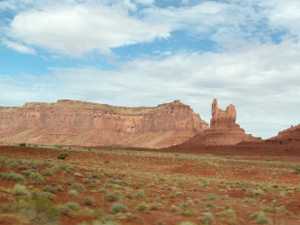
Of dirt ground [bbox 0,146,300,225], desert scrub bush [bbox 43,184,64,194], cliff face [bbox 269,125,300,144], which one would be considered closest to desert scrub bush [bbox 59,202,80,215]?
dirt ground [bbox 0,146,300,225]

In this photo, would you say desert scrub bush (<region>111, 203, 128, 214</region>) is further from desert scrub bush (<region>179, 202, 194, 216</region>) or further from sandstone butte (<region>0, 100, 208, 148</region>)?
sandstone butte (<region>0, 100, 208, 148</region>)

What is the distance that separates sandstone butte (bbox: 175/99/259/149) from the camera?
12475 cm

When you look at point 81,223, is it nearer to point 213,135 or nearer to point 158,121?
point 213,135

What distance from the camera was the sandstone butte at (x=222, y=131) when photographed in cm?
12475

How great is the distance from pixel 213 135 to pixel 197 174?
9185 cm

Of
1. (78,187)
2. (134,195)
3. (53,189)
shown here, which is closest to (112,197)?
(134,195)

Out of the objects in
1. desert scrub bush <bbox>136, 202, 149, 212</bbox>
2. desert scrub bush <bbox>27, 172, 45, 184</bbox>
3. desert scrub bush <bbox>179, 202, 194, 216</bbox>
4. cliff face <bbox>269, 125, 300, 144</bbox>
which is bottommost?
desert scrub bush <bbox>179, 202, 194, 216</bbox>

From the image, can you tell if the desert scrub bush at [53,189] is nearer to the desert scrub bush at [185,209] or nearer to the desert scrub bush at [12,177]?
the desert scrub bush at [12,177]

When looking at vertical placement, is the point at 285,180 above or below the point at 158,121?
below

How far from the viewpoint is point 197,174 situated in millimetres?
36406

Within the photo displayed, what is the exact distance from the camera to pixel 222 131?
128250 mm

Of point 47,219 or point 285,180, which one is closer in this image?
point 47,219

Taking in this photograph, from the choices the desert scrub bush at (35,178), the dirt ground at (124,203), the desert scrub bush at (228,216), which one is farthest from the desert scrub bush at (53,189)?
the desert scrub bush at (228,216)

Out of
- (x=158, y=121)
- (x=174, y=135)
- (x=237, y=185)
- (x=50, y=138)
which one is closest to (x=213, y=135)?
(x=174, y=135)
